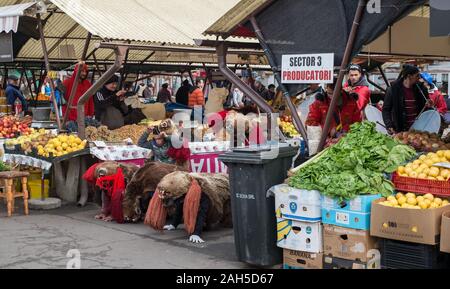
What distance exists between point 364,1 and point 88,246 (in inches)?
175

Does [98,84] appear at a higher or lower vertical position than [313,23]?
lower

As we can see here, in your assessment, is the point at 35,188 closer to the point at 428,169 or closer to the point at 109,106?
the point at 109,106

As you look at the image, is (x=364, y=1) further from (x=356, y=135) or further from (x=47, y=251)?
(x=47, y=251)

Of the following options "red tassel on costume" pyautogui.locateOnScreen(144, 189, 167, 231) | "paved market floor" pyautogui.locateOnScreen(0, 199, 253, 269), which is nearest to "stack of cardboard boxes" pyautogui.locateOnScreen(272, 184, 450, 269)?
"paved market floor" pyautogui.locateOnScreen(0, 199, 253, 269)

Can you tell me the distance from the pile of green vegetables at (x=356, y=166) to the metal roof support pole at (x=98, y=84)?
15.5ft

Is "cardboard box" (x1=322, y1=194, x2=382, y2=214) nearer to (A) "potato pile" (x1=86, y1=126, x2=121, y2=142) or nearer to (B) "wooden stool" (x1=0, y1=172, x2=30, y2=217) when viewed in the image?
(B) "wooden stool" (x1=0, y1=172, x2=30, y2=217)

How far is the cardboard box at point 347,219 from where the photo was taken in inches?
225

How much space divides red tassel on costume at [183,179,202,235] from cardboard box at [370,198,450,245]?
261cm

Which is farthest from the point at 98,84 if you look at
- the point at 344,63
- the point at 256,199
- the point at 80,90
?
the point at 256,199

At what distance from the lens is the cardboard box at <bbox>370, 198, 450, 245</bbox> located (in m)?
5.35

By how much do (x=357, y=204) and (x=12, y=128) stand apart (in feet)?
28.7

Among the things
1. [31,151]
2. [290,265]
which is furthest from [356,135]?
[31,151]

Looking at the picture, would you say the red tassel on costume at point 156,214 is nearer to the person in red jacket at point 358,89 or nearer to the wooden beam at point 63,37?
the person in red jacket at point 358,89

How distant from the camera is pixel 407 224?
5.48 meters
